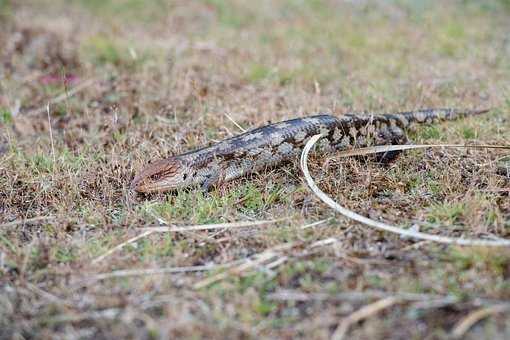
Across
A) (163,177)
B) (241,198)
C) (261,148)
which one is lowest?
(241,198)

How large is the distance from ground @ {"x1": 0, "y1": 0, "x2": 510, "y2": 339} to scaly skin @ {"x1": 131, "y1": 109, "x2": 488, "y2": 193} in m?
0.12

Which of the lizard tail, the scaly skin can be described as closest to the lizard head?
the scaly skin

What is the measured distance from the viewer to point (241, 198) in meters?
4.42

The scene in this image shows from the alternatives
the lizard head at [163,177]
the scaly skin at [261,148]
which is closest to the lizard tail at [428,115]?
the scaly skin at [261,148]

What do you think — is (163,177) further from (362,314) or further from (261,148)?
(362,314)

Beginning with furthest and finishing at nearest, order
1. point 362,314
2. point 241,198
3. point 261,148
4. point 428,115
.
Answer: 1. point 428,115
2. point 261,148
3. point 241,198
4. point 362,314

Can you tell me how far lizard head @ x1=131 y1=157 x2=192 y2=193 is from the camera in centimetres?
445

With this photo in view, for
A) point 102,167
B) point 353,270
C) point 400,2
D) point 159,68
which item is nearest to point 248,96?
point 159,68

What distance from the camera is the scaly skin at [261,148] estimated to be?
4543 millimetres

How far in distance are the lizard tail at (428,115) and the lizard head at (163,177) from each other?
209cm

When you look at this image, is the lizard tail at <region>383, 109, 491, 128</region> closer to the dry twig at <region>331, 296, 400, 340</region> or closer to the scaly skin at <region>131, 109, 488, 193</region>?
the scaly skin at <region>131, 109, 488, 193</region>

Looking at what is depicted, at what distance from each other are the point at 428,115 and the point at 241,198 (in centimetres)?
235

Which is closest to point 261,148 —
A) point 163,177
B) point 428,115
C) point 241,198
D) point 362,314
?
point 241,198

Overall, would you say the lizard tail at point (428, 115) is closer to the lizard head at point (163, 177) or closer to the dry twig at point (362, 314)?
the lizard head at point (163, 177)
